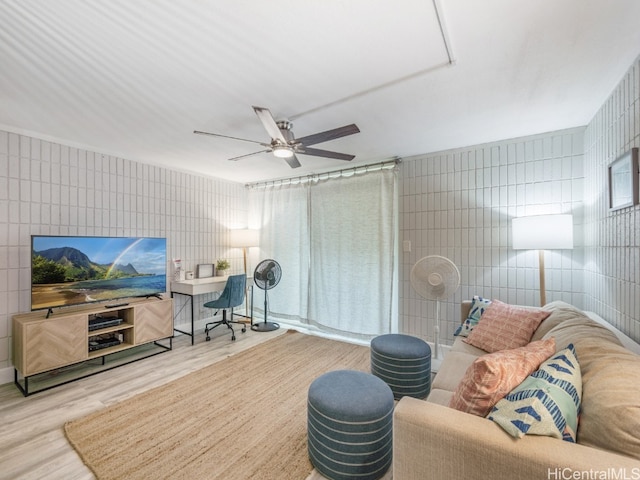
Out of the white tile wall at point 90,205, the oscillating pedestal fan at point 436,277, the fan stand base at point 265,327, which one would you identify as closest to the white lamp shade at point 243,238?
the white tile wall at point 90,205

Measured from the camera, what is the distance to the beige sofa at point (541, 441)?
82 cm

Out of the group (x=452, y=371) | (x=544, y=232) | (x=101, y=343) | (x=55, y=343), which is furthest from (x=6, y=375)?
(x=544, y=232)

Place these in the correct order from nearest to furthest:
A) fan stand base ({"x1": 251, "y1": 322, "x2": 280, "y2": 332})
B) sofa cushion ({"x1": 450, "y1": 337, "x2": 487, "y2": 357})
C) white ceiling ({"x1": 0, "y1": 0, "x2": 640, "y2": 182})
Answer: white ceiling ({"x1": 0, "y1": 0, "x2": 640, "y2": 182})
sofa cushion ({"x1": 450, "y1": 337, "x2": 487, "y2": 357})
fan stand base ({"x1": 251, "y1": 322, "x2": 280, "y2": 332})

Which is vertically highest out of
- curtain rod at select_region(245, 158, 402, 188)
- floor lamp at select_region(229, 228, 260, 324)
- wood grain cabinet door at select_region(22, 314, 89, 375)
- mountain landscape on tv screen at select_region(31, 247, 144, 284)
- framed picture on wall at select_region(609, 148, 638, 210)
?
curtain rod at select_region(245, 158, 402, 188)

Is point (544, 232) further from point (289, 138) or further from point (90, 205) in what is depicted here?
point (90, 205)

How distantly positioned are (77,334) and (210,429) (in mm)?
1737

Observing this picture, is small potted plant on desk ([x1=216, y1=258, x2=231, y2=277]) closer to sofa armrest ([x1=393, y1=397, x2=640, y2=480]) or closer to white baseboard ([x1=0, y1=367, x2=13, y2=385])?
white baseboard ([x1=0, y1=367, x2=13, y2=385])

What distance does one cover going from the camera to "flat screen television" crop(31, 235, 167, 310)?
2.58 metres

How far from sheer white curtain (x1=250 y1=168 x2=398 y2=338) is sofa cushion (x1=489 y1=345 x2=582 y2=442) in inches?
93.2

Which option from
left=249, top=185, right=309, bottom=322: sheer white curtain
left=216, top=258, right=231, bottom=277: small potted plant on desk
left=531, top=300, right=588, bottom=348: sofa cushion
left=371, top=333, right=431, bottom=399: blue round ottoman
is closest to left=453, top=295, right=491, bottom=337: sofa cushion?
left=371, top=333, right=431, bottom=399: blue round ottoman

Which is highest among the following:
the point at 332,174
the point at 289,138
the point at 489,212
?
the point at 332,174

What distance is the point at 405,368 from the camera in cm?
222

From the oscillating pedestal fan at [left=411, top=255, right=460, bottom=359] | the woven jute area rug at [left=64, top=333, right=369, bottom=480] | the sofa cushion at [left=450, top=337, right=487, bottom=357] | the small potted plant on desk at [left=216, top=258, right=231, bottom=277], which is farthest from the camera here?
the small potted plant on desk at [left=216, top=258, right=231, bottom=277]

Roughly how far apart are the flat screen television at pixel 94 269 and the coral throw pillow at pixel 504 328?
351 cm
